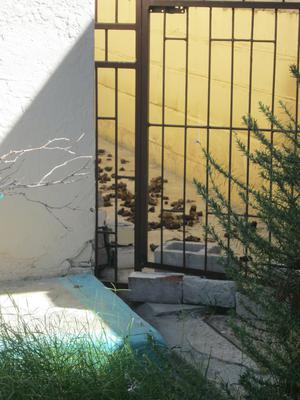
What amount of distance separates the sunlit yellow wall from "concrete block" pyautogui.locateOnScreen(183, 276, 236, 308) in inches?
93.0

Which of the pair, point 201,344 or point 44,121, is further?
point 44,121

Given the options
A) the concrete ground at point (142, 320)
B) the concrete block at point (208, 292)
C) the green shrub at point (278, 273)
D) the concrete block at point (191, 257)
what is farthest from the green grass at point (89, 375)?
the concrete block at point (191, 257)

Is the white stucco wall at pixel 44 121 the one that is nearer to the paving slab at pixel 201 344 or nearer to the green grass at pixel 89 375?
the paving slab at pixel 201 344

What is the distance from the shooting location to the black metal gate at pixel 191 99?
6727mm

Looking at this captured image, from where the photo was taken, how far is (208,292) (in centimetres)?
669

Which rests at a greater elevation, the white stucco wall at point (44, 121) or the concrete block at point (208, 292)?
the white stucco wall at point (44, 121)

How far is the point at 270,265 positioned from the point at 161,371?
0.88m

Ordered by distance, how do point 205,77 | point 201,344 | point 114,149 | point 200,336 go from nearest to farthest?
point 201,344, point 200,336, point 205,77, point 114,149

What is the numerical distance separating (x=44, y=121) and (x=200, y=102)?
395 centimetres

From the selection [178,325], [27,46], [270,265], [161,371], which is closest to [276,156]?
[270,265]

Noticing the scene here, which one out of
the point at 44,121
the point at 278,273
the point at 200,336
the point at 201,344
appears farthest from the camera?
the point at 44,121

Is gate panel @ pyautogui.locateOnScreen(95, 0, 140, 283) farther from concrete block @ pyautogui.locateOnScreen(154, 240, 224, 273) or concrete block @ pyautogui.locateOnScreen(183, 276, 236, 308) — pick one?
concrete block @ pyautogui.locateOnScreen(183, 276, 236, 308)

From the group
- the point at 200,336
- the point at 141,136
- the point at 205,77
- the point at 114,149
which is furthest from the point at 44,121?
the point at 114,149

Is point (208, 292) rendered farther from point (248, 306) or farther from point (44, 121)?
point (248, 306)
